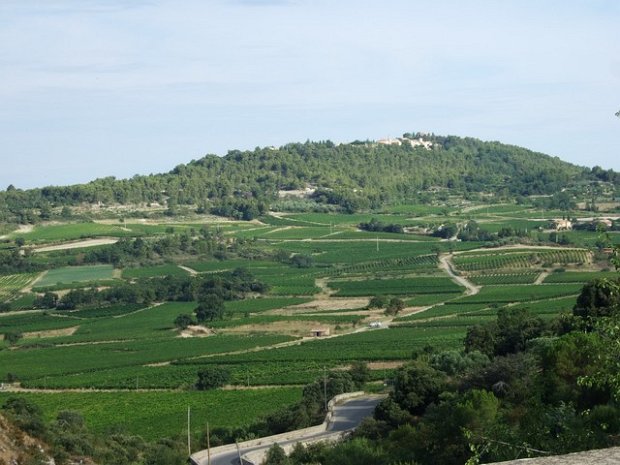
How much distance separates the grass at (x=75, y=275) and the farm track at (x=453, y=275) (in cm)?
1909

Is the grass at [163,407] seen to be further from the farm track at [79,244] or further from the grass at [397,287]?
the farm track at [79,244]

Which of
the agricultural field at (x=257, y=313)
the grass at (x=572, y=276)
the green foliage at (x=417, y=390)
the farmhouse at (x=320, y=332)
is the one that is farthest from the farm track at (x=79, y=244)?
the green foliage at (x=417, y=390)

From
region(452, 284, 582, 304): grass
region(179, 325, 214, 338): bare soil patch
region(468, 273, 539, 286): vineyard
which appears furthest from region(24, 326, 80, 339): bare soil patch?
region(468, 273, 539, 286): vineyard

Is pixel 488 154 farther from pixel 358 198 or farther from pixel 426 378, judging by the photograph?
pixel 426 378

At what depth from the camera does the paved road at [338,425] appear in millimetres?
24011

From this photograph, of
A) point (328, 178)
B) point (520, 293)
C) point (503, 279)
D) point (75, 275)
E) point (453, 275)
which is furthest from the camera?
point (328, 178)

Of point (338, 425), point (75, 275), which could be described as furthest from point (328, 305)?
point (338, 425)

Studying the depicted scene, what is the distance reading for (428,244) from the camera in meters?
78.7

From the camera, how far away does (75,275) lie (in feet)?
230

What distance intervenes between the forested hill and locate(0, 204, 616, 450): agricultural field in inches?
667

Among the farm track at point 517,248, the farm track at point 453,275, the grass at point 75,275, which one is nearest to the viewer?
the farm track at point 453,275

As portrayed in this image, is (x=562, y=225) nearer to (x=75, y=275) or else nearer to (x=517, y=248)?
(x=517, y=248)

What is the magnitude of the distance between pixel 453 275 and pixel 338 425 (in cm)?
3736

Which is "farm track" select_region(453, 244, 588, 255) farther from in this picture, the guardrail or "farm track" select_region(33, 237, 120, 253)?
the guardrail
